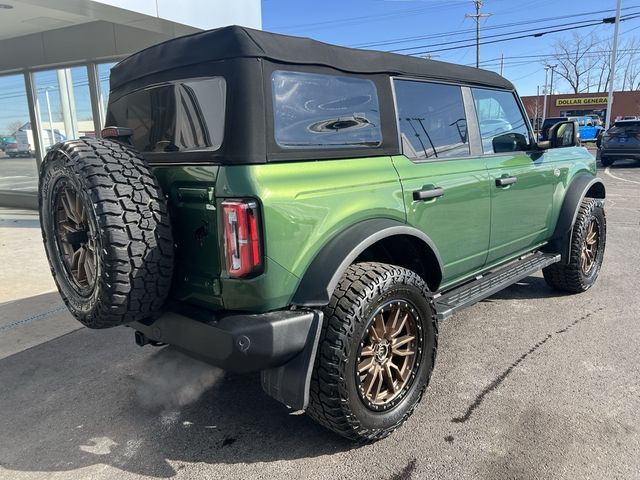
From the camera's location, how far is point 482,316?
4.36 m

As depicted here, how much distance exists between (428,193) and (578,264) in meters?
2.44

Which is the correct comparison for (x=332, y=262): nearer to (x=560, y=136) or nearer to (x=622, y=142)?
(x=560, y=136)

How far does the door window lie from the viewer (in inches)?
147

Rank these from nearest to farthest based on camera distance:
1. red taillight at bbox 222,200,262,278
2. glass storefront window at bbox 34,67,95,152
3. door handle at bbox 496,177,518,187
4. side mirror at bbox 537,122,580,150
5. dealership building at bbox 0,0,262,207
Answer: red taillight at bbox 222,200,262,278 → door handle at bbox 496,177,518,187 → side mirror at bbox 537,122,580,150 → dealership building at bbox 0,0,262,207 → glass storefront window at bbox 34,67,95,152

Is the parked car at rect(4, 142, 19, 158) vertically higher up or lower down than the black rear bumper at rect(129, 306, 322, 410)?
higher up

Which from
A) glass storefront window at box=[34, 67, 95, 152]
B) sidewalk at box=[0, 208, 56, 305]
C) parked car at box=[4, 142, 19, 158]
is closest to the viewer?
sidewalk at box=[0, 208, 56, 305]

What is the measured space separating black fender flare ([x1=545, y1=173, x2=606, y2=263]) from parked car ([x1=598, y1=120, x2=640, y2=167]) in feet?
46.2

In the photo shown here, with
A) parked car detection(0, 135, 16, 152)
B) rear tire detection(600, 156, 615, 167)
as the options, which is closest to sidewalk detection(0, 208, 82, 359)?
parked car detection(0, 135, 16, 152)

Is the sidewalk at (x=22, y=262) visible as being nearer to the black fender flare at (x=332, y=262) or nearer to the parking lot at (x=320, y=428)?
the parking lot at (x=320, y=428)

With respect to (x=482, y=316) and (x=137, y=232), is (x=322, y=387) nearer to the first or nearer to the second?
(x=137, y=232)

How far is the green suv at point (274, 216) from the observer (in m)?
2.22

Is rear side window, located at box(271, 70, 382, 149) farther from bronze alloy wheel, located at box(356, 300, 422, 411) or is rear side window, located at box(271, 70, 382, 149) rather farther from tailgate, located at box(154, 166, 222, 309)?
bronze alloy wheel, located at box(356, 300, 422, 411)

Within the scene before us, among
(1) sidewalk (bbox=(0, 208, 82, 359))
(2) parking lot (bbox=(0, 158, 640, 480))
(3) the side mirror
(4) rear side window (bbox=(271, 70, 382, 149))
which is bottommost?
(2) parking lot (bbox=(0, 158, 640, 480))

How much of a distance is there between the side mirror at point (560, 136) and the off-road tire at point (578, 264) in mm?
663
